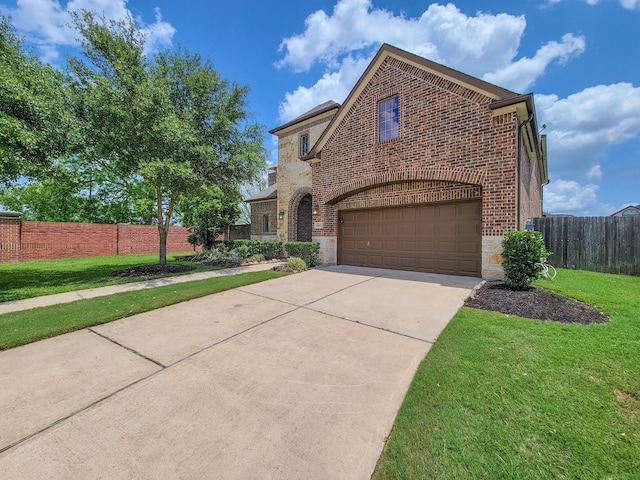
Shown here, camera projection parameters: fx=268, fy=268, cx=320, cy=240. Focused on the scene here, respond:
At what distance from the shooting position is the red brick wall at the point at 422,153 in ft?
23.8

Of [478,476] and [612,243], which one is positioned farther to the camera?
[612,243]

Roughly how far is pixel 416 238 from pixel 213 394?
8.03 meters

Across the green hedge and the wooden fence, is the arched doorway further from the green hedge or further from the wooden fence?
the wooden fence

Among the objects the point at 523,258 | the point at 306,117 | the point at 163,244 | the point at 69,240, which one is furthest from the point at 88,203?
the point at 523,258

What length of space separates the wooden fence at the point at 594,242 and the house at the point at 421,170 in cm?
176

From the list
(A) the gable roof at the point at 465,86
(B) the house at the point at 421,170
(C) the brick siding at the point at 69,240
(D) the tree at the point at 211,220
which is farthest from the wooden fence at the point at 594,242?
(C) the brick siding at the point at 69,240

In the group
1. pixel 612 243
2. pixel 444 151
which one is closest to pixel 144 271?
pixel 444 151

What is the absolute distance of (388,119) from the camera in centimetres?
955

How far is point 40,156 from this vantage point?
279 inches

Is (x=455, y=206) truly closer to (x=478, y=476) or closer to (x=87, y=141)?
(x=478, y=476)

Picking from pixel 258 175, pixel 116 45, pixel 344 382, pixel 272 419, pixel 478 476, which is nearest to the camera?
pixel 478 476


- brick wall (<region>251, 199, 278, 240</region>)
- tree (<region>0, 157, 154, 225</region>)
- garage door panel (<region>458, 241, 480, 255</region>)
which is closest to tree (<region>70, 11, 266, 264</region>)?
brick wall (<region>251, 199, 278, 240</region>)

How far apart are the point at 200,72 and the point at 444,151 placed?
9.29 meters

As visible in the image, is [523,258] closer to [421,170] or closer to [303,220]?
[421,170]
